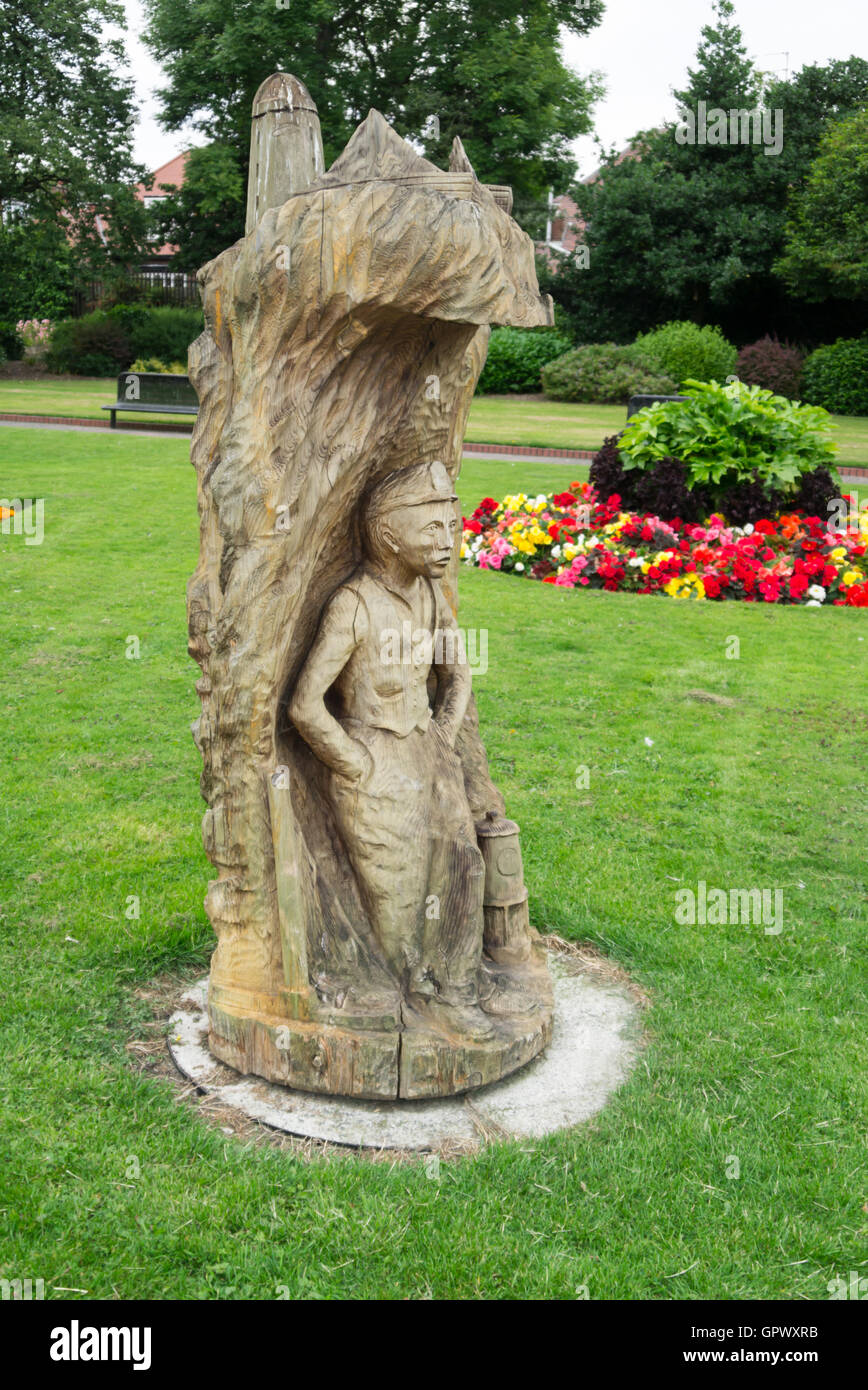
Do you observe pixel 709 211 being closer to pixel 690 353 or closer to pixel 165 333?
pixel 690 353

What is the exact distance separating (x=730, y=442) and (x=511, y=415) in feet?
50.1

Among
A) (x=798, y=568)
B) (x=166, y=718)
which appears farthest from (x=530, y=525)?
(x=166, y=718)

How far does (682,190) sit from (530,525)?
25.0 meters

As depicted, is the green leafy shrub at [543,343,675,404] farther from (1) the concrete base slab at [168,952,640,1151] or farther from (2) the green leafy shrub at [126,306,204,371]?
(1) the concrete base slab at [168,952,640,1151]

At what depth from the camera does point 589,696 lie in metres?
8.59

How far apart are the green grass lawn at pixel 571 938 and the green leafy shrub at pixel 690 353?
1795 centimetres

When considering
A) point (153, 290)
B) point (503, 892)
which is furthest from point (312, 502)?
point (153, 290)

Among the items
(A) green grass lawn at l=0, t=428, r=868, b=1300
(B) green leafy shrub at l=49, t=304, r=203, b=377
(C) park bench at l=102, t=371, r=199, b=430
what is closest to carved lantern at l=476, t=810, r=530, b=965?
(A) green grass lawn at l=0, t=428, r=868, b=1300

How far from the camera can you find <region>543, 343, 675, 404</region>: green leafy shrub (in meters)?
28.3

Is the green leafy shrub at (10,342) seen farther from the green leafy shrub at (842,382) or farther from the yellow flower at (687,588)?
the yellow flower at (687,588)

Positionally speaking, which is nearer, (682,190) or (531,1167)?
(531,1167)

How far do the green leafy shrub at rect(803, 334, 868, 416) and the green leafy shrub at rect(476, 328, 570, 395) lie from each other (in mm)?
6717

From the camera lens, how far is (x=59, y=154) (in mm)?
30344
